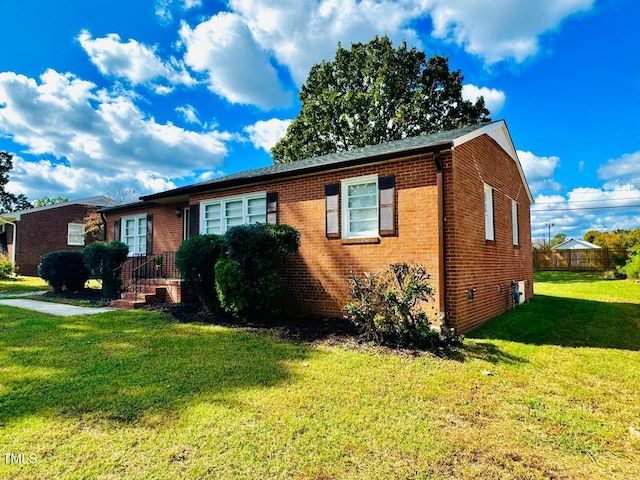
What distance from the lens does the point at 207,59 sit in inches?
408

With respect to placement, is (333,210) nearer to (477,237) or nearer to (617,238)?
(477,237)

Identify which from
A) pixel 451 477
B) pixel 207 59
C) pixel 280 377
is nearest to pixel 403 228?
pixel 280 377

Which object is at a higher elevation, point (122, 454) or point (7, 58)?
point (7, 58)

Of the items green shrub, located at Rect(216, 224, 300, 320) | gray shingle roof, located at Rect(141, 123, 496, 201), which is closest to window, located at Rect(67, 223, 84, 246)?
gray shingle roof, located at Rect(141, 123, 496, 201)

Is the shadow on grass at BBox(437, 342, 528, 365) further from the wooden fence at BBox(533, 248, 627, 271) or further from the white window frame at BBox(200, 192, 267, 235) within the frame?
the wooden fence at BBox(533, 248, 627, 271)

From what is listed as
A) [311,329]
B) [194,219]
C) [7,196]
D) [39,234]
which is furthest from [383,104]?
[7,196]

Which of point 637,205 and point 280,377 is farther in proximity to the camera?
point 637,205

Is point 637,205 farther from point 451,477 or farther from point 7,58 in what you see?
point 7,58

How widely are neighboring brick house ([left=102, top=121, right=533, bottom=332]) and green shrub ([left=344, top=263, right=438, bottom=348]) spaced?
84 centimetres

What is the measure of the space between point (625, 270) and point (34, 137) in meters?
34.5

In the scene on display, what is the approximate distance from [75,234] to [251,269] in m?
21.8

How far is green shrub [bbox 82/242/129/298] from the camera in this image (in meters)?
10.9

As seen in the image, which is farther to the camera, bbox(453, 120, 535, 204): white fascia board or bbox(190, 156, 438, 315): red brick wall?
bbox(453, 120, 535, 204): white fascia board

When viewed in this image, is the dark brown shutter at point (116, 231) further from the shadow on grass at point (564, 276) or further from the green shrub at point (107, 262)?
the shadow on grass at point (564, 276)
